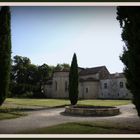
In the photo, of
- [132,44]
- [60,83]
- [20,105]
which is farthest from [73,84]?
[60,83]

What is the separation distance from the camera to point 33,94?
18312mm

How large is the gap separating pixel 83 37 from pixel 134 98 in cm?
339

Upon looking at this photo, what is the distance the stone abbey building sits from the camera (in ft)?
112

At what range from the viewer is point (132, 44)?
8.57 metres

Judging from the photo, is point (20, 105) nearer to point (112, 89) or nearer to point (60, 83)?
point (60, 83)

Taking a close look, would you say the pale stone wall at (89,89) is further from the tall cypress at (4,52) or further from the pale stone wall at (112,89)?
the tall cypress at (4,52)

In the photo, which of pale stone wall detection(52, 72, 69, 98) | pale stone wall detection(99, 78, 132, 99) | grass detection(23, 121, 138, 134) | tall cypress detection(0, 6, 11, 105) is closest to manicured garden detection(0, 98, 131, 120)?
tall cypress detection(0, 6, 11, 105)

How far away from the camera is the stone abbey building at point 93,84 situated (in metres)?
34.1

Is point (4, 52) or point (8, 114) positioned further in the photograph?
point (4, 52)

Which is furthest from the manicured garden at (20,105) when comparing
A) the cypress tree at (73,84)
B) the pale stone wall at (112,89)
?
the pale stone wall at (112,89)

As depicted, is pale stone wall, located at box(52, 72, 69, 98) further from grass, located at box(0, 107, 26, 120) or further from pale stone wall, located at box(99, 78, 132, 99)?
grass, located at box(0, 107, 26, 120)

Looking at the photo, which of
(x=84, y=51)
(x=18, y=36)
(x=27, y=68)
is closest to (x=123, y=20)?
(x=84, y=51)

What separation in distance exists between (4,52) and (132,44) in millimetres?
7105

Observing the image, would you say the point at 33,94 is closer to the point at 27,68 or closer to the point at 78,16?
the point at 27,68
